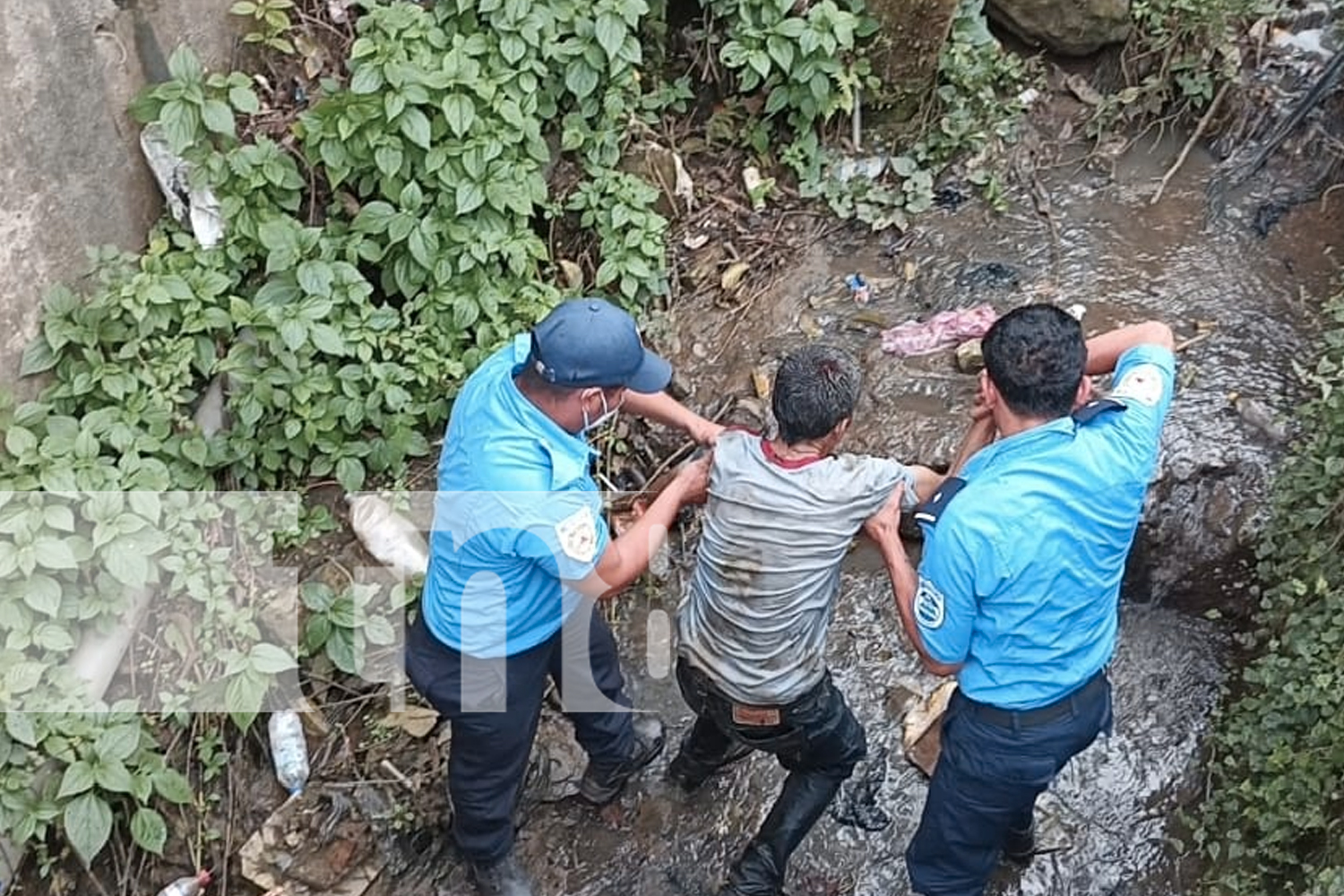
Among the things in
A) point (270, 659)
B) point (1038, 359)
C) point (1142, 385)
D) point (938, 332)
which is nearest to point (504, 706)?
point (270, 659)

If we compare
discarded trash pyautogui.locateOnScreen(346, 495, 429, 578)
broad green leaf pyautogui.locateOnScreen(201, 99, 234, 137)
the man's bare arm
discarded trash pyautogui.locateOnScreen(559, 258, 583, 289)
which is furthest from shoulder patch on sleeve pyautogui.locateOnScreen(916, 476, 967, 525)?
broad green leaf pyautogui.locateOnScreen(201, 99, 234, 137)

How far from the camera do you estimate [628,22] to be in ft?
17.2

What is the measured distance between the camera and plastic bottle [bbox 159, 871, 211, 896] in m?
4.03

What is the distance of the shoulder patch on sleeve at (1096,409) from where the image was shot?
119 inches

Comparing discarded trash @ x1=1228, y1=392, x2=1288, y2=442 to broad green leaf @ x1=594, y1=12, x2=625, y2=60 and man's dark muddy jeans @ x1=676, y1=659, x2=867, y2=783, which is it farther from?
broad green leaf @ x1=594, y1=12, x2=625, y2=60

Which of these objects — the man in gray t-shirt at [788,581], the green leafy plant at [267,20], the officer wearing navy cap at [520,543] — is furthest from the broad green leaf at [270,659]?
the green leafy plant at [267,20]

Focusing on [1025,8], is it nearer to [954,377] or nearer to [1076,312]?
[1076,312]

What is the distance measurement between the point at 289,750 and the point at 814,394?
Answer: 2386mm

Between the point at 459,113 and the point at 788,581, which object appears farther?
the point at 459,113

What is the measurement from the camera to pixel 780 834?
3.74 meters

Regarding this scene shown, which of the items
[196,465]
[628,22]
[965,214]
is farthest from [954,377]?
[196,465]

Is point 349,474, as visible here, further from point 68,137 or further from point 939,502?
point 939,502

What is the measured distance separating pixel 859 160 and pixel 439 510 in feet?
11.6

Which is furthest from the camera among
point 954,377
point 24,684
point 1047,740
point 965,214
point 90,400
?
point 965,214
